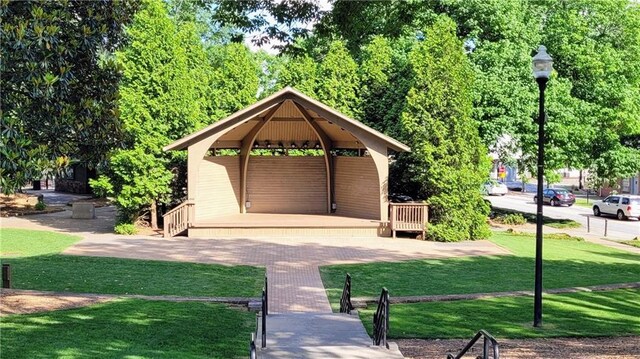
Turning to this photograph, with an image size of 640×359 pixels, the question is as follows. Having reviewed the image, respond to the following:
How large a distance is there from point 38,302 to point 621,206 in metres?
36.1

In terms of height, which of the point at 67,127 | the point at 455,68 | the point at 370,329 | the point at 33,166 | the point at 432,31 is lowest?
the point at 370,329

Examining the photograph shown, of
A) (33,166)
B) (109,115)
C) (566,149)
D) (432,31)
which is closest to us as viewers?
(33,166)

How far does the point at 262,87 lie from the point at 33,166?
5062 cm

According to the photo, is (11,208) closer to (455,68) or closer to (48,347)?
(455,68)

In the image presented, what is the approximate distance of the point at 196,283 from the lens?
15.2 m

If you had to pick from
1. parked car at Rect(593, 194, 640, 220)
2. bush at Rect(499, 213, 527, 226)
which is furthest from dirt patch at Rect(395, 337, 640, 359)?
parked car at Rect(593, 194, 640, 220)

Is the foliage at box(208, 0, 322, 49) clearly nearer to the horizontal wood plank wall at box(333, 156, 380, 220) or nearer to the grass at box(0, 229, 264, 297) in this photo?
the grass at box(0, 229, 264, 297)

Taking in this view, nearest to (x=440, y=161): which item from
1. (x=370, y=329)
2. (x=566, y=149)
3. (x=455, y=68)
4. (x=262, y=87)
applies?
(x=455, y=68)

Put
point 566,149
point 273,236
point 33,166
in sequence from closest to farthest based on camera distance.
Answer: point 33,166 → point 273,236 → point 566,149

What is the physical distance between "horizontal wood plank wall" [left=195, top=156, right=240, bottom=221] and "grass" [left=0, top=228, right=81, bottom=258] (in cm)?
536

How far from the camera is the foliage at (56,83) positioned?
333 inches

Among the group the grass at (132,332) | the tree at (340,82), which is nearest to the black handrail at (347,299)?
the grass at (132,332)

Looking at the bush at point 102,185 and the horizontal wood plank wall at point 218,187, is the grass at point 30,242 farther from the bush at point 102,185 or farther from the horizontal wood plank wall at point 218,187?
the horizontal wood plank wall at point 218,187

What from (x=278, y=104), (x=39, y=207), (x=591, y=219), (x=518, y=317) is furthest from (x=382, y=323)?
(x=591, y=219)
